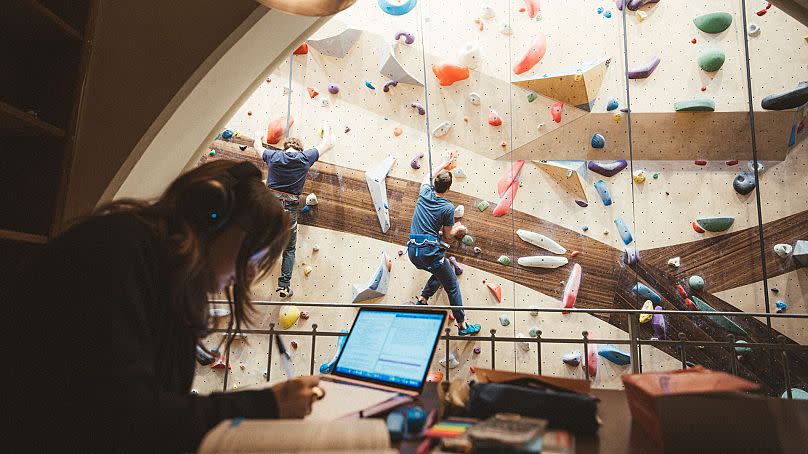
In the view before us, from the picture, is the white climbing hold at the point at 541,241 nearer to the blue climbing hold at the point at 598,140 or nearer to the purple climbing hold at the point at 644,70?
the blue climbing hold at the point at 598,140

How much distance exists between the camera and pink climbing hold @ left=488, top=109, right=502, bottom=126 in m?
4.88

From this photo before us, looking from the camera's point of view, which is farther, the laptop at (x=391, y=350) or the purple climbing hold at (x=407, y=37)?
the purple climbing hold at (x=407, y=37)

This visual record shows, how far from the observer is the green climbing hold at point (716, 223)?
4.41 metres

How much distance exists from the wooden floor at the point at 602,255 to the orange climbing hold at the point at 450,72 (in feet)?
3.41

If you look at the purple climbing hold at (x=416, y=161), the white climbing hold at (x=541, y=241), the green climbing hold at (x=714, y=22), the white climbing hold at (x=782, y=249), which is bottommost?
the white climbing hold at (x=782, y=249)

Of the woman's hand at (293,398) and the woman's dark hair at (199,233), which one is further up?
the woman's dark hair at (199,233)

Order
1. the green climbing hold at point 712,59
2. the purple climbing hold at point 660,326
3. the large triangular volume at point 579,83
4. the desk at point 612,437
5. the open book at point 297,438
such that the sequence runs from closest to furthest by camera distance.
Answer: the open book at point 297,438 → the desk at point 612,437 → the purple climbing hold at point 660,326 → the green climbing hold at point 712,59 → the large triangular volume at point 579,83

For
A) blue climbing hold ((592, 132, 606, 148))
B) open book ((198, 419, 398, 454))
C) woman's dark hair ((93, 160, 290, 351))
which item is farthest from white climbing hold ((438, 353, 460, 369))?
open book ((198, 419, 398, 454))

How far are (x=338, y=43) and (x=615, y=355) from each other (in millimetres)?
3774

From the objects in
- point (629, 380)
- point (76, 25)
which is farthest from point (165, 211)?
point (76, 25)

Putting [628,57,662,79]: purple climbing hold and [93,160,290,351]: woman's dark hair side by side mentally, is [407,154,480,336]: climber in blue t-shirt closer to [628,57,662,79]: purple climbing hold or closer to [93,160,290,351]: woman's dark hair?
[628,57,662,79]: purple climbing hold

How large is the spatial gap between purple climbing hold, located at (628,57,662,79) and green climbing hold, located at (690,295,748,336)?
198 cm

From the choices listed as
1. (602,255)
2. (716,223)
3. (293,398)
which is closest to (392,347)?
(293,398)

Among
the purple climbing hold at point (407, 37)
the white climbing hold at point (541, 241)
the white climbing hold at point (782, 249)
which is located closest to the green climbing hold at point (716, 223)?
the white climbing hold at point (782, 249)
